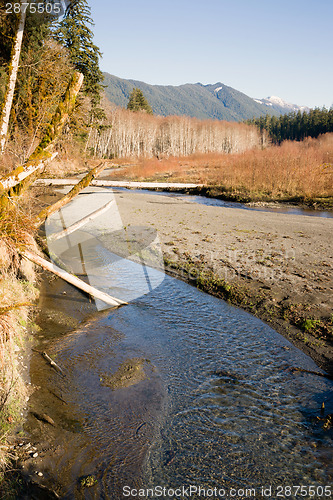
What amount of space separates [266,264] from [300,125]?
101343mm

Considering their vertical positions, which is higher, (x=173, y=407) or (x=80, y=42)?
(x=80, y=42)

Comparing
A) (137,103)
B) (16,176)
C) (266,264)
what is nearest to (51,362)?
(16,176)

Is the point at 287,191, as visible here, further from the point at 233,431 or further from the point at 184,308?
the point at 233,431

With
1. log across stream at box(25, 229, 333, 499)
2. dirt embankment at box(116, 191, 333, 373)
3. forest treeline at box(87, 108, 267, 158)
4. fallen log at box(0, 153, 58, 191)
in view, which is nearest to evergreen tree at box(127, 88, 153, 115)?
forest treeline at box(87, 108, 267, 158)

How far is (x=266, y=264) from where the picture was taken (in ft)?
32.4

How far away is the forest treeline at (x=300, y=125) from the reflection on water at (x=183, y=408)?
88479 mm

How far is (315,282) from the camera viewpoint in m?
8.38

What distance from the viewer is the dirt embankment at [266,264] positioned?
6.79 m

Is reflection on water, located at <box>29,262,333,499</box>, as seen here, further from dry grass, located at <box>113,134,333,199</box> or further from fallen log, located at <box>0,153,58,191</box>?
dry grass, located at <box>113,134,333,199</box>

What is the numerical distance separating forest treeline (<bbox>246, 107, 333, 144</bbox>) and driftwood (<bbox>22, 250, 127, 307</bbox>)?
288 ft

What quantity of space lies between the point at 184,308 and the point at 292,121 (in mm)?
110774

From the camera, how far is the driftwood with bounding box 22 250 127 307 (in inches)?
249

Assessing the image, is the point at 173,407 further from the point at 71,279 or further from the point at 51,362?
the point at 71,279

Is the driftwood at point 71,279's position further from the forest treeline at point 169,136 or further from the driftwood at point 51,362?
the forest treeline at point 169,136
